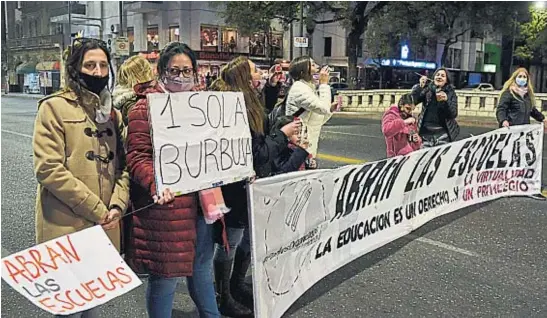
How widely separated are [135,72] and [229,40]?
40111 millimetres

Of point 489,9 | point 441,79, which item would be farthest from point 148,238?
point 489,9

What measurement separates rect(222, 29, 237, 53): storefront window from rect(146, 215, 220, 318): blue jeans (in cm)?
4064

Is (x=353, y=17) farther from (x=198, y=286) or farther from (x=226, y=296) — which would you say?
(x=198, y=286)

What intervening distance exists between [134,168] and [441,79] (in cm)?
530

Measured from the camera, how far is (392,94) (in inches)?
969

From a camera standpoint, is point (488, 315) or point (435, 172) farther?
point (435, 172)

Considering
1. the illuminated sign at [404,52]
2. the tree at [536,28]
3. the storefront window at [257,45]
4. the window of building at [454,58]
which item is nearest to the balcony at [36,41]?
the storefront window at [257,45]

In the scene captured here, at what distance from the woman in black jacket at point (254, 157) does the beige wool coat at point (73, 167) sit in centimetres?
80

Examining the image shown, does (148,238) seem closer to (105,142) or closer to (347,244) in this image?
(105,142)

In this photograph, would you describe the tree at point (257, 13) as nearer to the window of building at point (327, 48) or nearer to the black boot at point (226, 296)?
the window of building at point (327, 48)

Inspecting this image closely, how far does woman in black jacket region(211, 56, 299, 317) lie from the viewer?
11.5 ft

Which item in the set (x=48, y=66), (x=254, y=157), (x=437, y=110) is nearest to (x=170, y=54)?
(x=254, y=157)

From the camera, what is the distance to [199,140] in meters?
3.07

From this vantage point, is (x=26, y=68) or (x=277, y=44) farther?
(x=26, y=68)
